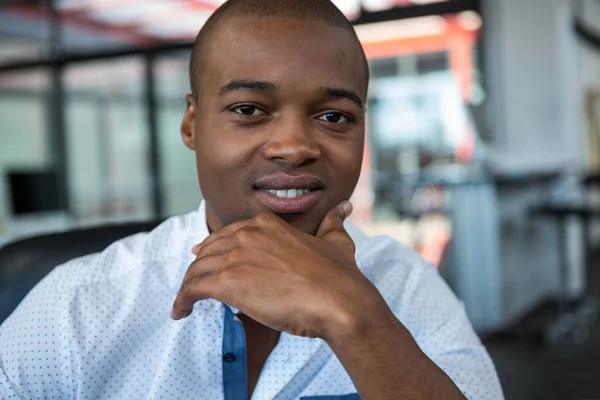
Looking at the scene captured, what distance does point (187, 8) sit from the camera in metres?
6.21

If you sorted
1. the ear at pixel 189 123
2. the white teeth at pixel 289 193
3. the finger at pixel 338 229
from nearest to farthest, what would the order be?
the finger at pixel 338 229 < the white teeth at pixel 289 193 < the ear at pixel 189 123

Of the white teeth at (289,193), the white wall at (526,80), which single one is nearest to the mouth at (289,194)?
the white teeth at (289,193)

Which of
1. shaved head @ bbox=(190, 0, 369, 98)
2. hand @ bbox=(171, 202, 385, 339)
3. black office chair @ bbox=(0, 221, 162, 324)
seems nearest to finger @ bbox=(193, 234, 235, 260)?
hand @ bbox=(171, 202, 385, 339)

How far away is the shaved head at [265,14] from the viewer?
1.04m

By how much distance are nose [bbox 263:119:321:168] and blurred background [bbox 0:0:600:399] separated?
274cm

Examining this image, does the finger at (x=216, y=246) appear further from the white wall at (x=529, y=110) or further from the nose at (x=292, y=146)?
the white wall at (x=529, y=110)

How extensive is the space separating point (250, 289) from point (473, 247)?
4046 mm

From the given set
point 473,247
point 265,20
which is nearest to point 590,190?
point 473,247

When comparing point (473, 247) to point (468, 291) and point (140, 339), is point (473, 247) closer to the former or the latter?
point (468, 291)

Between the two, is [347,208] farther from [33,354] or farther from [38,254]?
[38,254]

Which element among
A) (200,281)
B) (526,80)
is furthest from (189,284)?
(526,80)

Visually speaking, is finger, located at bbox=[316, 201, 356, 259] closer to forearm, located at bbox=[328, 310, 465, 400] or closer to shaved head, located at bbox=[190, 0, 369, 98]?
forearm, located at bbox=[328, 310, 465, 400]

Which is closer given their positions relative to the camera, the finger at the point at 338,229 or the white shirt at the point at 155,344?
the finger at the point at 338,229

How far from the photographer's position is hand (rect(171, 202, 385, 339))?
79 centimetres
